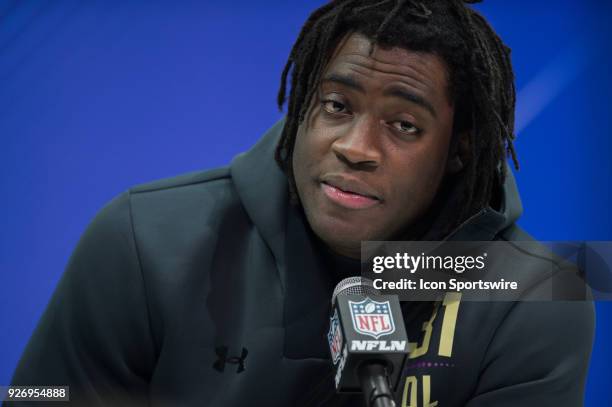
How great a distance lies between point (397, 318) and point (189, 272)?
1.76 ft

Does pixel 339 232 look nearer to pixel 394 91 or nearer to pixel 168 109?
pixel 394 91

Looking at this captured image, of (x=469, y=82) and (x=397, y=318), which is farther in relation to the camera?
(x=469, y=82)

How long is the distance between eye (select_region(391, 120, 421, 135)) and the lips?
10cm

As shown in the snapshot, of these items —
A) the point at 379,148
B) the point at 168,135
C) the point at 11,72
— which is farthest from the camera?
the point at 168,135

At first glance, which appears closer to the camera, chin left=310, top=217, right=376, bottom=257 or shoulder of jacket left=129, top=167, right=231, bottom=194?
chin left=310, top=217, right=376, bottom=257

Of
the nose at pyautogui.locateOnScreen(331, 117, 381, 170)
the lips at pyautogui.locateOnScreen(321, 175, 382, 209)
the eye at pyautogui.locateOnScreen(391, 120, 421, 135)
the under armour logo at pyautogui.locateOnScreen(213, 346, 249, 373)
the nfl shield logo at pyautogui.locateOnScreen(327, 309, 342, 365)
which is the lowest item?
the nfl shield logo at pyautogui.locateOnScreen(327, 309, 342, 365)

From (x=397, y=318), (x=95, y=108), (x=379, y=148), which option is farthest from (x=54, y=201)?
(x=397, y=318)

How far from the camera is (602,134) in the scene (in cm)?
240

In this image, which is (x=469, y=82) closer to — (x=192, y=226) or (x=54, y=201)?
(x=192, y=226)

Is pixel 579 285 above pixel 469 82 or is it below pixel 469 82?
below

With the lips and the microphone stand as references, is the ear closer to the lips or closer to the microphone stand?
the lips

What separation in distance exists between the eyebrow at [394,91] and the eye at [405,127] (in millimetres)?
34

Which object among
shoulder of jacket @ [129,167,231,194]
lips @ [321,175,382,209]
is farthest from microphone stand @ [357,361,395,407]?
shoulder of jacket @ [129,167,231,194]

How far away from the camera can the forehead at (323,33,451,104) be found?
146cm
